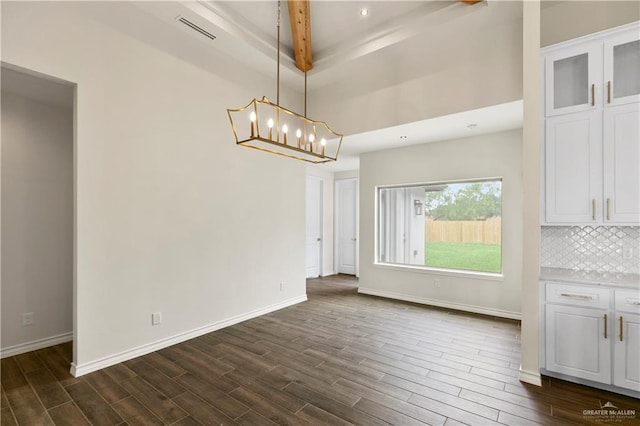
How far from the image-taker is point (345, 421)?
2049 mm

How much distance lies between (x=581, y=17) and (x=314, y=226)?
561 cm

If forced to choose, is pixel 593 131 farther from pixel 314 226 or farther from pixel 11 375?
pixel 11 375

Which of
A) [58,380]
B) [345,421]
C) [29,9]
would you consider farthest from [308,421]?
[29,9]

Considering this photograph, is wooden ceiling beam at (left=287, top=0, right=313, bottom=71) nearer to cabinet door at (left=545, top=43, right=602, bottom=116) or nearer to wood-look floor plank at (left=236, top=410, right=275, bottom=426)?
cabinet door at (left=545, top=43, right=602, bottom=116)

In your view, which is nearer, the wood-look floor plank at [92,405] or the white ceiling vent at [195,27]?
the wood-look floor plank at [92,405]

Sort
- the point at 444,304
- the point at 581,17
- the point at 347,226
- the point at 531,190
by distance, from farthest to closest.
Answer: the point at 347,226
the point at 444,304
the point at 581,17
the point at 531,190

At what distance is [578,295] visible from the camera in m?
2.44

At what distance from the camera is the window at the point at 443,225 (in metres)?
4.55

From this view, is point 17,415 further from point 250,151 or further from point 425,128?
point 425,128

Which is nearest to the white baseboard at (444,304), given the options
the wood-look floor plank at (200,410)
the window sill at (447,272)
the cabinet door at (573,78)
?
the window sill at (447,272)

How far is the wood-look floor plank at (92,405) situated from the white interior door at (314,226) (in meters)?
4.90

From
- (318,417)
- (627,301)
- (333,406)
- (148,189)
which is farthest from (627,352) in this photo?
(148,189)

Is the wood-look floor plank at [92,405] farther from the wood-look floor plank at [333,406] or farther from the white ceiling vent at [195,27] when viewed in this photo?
the white ceiling vent at [195,27]

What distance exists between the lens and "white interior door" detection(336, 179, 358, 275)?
756 cm
